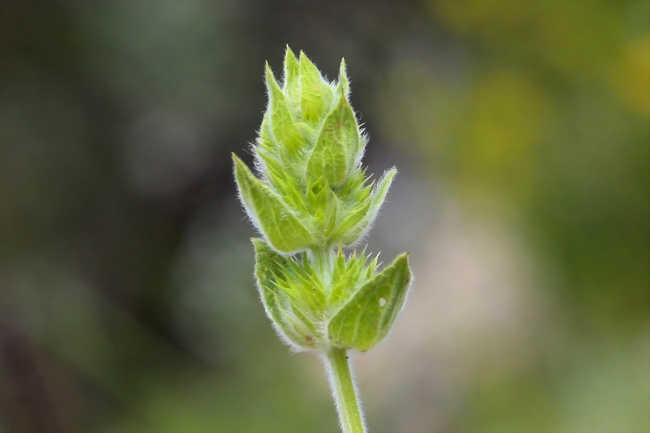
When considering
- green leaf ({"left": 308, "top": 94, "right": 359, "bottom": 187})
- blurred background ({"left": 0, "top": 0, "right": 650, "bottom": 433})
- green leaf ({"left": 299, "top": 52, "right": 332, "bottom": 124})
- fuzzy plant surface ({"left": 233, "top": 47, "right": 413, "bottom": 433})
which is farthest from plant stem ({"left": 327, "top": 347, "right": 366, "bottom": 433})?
blurred background ({"left": 0, "top": 0, "right": 650, "bottom": 433})

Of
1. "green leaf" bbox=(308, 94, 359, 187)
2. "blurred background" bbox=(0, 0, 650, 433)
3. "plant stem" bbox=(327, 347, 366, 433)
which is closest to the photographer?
"plant stem" bbox=(327, 347, 366, 433)

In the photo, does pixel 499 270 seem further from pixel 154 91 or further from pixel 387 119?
pixel 154 91

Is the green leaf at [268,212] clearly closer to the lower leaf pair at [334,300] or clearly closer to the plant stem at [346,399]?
the lower leaf pair at [334,300]

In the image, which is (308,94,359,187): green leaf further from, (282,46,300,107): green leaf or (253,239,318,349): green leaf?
(253,239,318,349): green leaf


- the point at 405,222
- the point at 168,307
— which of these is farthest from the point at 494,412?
the point at 168,307

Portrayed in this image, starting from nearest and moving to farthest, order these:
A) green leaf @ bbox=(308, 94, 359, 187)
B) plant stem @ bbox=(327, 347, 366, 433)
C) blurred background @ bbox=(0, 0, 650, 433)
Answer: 1. plant stem @ bbox=(327, 347, 366, 433)
2. green leaf @ bbox=(308, 94, 359, 187)
3. blurred background @ bbox=(0, 0, 650, 433)

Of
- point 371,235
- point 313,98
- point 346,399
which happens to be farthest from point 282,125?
point 371,235

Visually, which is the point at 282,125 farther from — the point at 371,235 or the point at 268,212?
the point at 371,235
